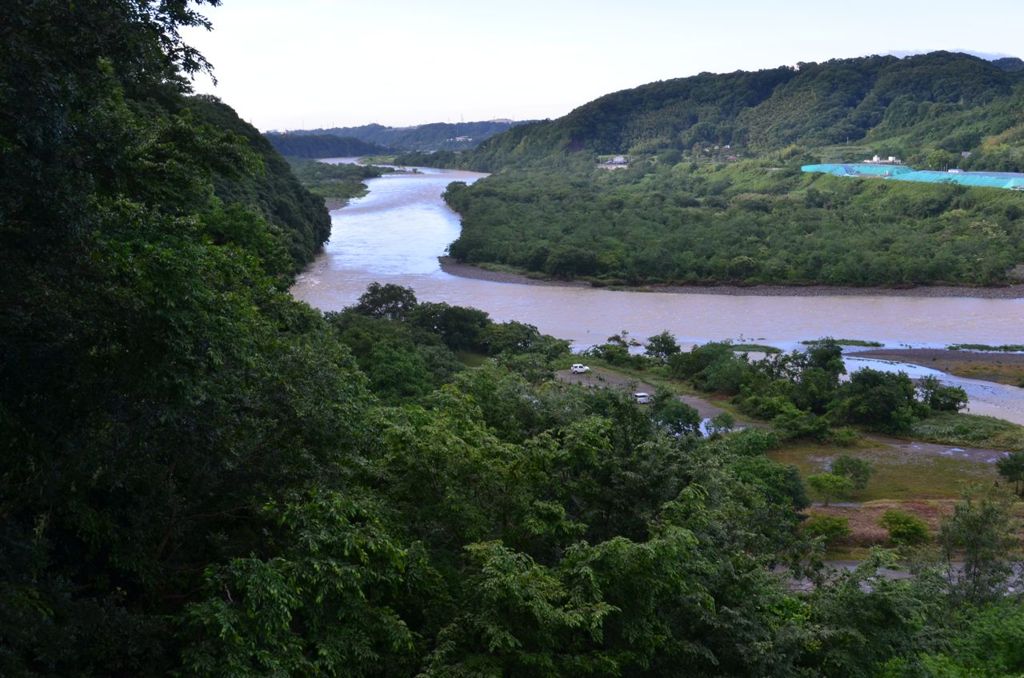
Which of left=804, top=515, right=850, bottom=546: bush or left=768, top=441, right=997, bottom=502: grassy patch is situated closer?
left=804, top=515, right=850, bottom=546: bush

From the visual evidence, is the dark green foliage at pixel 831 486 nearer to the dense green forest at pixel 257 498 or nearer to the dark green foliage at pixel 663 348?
the dense green forest at pixel 257 498

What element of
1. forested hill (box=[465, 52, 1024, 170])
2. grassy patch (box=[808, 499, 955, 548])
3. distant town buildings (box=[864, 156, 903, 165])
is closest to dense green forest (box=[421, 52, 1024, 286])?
forested hill (box=[465, 52, 1024, 170])

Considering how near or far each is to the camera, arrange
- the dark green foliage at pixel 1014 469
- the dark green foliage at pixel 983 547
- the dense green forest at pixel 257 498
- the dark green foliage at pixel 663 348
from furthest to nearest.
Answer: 1. the dark green foliage at pixel 663 348
2. the dark green foliage at pixel 1014 469
3. the dark green foliage at pixel 983 547
4. the dense green forest at pixel 257 498

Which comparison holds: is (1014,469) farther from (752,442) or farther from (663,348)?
(663,348)

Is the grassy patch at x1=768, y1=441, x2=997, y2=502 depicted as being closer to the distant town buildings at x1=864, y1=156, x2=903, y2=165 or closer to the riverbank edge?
the riverbank edge

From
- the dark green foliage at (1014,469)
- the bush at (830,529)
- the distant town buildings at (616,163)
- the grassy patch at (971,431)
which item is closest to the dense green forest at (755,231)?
the grassy patch at (971,431)

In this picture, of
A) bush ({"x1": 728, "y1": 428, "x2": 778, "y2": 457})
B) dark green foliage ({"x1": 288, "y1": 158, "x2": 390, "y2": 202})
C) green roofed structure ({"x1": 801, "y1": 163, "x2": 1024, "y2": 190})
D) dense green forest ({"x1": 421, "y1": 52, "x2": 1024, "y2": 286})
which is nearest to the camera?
bush ({"x1": 728, "y1": 428, "x2": 778, "y2": 457})
